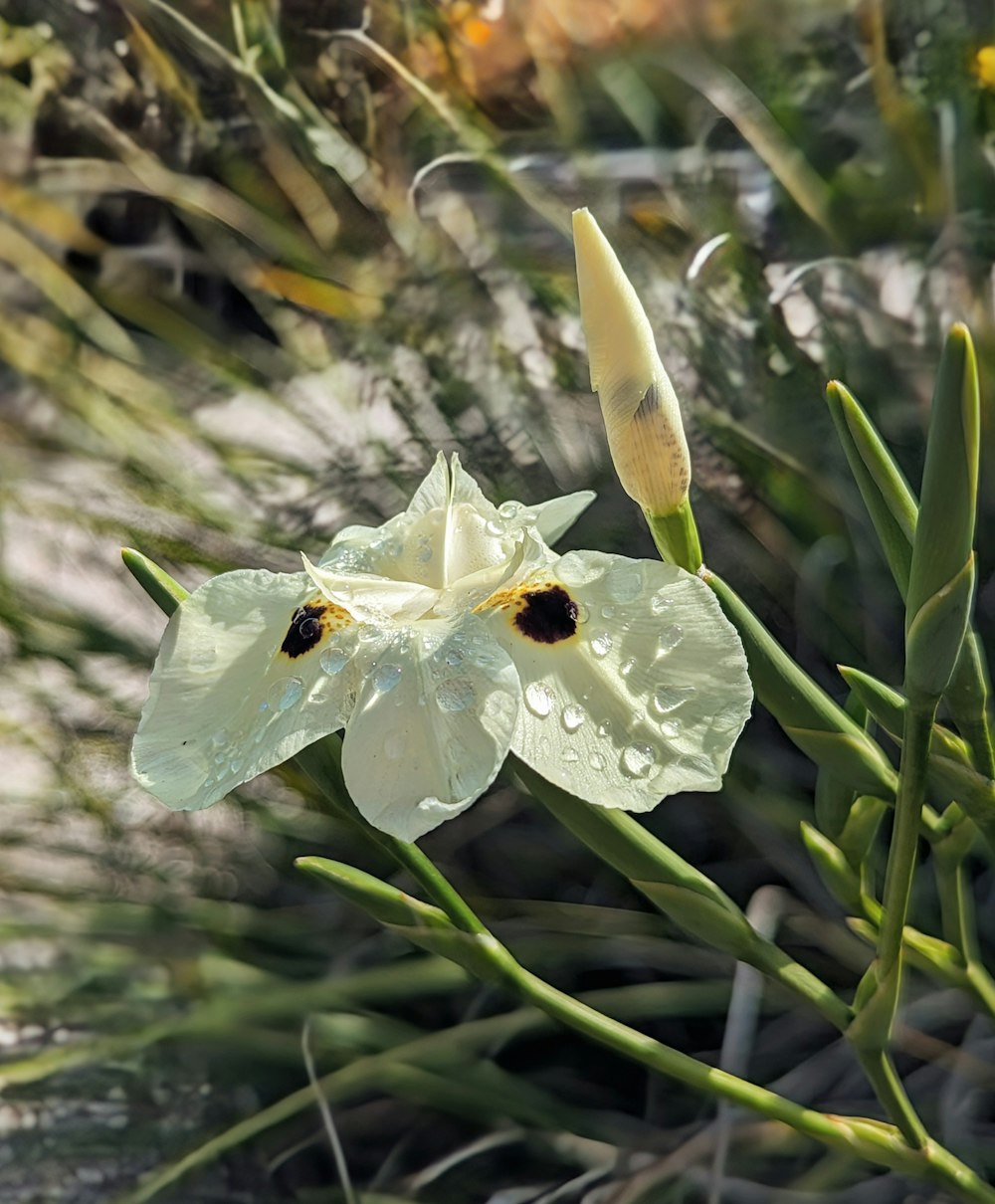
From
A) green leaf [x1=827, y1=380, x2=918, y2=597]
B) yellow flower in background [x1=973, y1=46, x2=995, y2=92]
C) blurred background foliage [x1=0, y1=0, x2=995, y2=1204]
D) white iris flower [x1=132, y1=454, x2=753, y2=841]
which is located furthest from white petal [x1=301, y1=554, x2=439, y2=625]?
yellow flower in background [x1=973, y1=46, x2=995, y2=92]

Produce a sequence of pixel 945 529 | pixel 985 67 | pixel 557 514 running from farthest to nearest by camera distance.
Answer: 1. pixel 985 67
2. pixel 557 514
3. pixel 945 529

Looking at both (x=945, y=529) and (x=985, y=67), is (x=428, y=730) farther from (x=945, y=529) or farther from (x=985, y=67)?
(x=985, y=67)

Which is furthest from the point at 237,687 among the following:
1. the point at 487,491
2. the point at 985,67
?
the point at 985,67

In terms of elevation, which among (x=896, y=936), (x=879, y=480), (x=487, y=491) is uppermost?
(x=879, y=480)

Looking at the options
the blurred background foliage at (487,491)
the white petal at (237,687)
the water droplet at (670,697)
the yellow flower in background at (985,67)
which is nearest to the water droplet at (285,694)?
the white petal at (237,687)

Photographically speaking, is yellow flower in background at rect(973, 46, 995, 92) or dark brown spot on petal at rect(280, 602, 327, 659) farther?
yellow flower in background at rect(973, 46, 995, 92)

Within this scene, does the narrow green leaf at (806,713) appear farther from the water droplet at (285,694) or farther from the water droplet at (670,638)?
the water droplet at (285,694)

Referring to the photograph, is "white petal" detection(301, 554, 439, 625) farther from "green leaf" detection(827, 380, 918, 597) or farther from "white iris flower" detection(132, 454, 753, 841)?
"green leaf" detection(827, 380, 918, 597)
